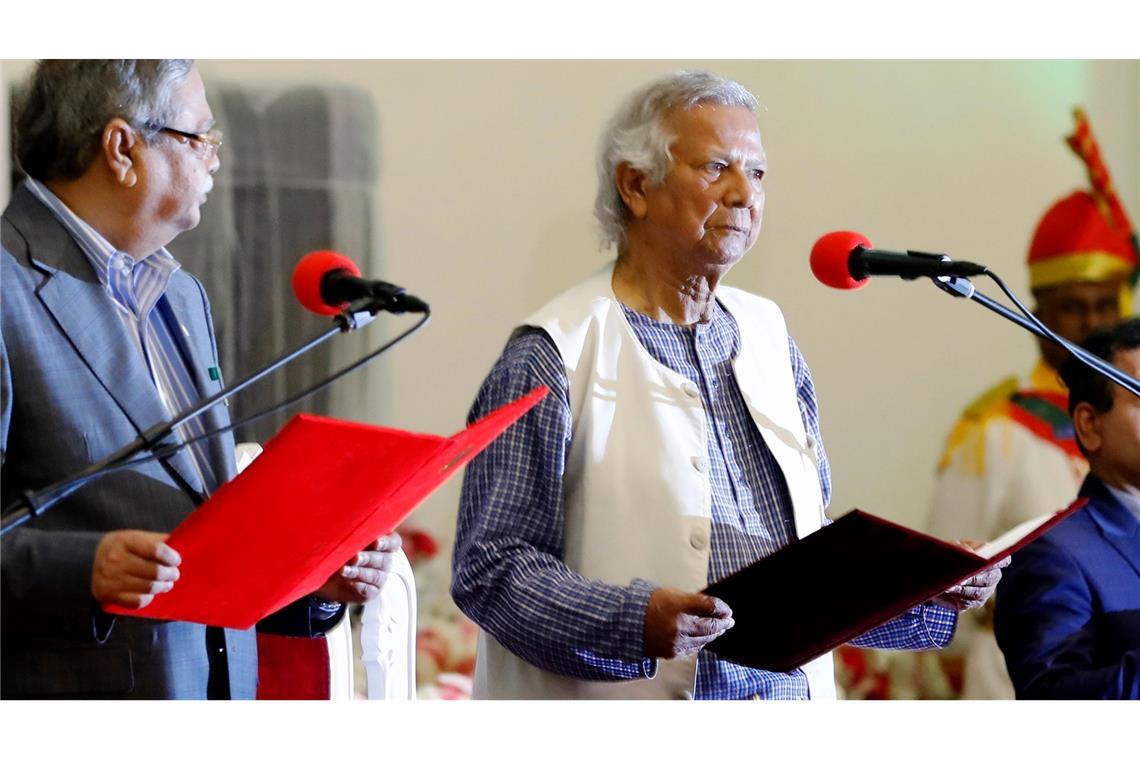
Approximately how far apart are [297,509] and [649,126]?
963mm

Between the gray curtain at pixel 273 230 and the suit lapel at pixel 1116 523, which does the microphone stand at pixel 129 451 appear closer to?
the suit lapel at pixel 1116 523

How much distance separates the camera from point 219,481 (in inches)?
86.3

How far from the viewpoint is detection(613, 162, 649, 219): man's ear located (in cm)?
247

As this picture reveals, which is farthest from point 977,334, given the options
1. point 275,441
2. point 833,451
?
point 275,441

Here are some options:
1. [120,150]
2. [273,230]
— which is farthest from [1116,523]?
[273,230]

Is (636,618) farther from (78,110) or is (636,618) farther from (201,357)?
(78,110)

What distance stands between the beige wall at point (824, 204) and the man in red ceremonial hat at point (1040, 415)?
46mm

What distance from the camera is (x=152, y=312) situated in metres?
2.22

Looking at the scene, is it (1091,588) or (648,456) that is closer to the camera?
(648,456)

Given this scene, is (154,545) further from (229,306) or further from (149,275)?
(229,306)

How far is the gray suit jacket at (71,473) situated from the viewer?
190 centimetres

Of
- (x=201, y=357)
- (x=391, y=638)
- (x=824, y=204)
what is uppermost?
(x=824, y=204)

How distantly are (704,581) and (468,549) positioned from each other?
358 mm

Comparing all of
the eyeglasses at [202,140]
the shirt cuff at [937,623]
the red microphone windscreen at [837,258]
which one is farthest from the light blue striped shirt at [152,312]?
the shirt cuff at [937,623]
